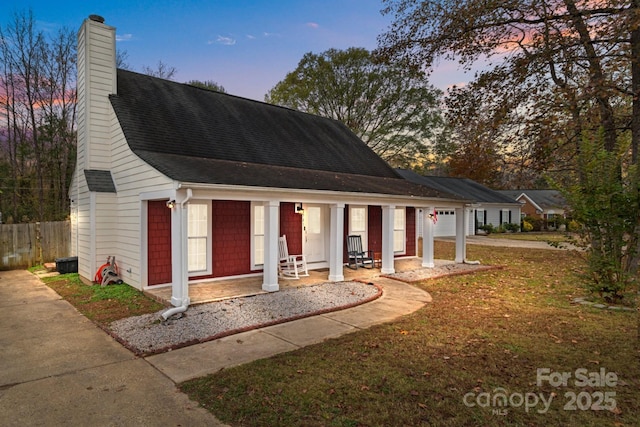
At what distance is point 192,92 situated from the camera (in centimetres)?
1138

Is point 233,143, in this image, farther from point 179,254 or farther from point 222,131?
point 179,254

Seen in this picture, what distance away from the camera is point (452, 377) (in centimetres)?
392

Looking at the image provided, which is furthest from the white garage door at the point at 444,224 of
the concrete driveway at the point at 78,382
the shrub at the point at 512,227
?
the concrete driveway at the point at 78,382

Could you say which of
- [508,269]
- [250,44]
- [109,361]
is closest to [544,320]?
[508,269]

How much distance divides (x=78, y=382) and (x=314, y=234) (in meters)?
7.37

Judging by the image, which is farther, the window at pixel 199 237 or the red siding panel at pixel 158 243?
the window at pixel 199 237

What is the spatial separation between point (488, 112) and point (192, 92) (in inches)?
344

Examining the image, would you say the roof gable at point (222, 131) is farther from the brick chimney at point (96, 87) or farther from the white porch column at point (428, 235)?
the white porch column at point (428, 235)

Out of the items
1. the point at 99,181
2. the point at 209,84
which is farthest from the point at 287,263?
the point at 209,84

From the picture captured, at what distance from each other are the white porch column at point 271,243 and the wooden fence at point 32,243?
839 cm

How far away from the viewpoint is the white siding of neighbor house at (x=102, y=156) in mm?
8508

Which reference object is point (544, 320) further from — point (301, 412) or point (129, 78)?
point (129, 78)

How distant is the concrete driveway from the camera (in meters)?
3.22

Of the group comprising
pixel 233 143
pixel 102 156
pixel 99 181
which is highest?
pixel 233 143
